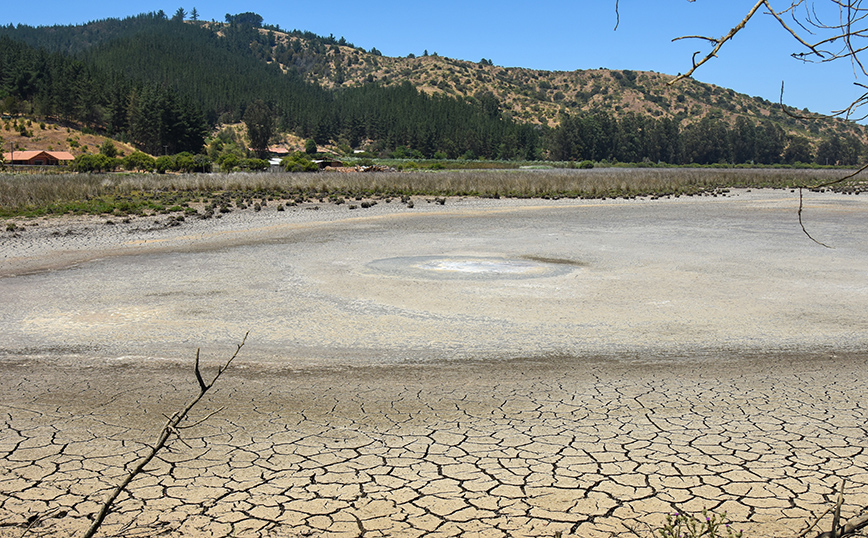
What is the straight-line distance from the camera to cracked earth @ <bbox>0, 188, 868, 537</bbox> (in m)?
4.14

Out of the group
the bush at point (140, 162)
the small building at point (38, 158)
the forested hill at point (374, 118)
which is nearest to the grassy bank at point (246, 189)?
the bush at point (140, 162)

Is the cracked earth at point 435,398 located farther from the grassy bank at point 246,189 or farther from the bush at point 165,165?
the bush at point 165,165

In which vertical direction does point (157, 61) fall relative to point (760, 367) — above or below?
above

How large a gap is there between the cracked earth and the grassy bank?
55.1 feet

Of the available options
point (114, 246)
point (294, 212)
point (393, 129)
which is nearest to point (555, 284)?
point (114, 246)

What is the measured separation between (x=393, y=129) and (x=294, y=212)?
121 m

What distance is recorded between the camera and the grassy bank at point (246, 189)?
29.0 meters

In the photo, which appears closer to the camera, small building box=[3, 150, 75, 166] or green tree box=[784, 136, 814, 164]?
small building box=[3, 150, 75, 166]

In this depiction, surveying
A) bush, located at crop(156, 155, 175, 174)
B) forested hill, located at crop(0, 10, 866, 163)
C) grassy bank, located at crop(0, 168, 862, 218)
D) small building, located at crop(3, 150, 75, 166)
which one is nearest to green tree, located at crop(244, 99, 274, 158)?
forested hill, located at crop(0, 10, 866, 163)

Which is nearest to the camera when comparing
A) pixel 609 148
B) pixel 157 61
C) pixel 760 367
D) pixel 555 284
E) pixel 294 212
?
pixel 760 367

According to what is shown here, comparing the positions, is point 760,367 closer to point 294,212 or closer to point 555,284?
point 555,284

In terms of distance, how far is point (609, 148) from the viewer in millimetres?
145875

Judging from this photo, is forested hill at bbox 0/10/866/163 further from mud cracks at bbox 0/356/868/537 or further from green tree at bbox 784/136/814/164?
mud cracks at bbox 0/356/868/537

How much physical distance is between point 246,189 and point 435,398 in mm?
36358
